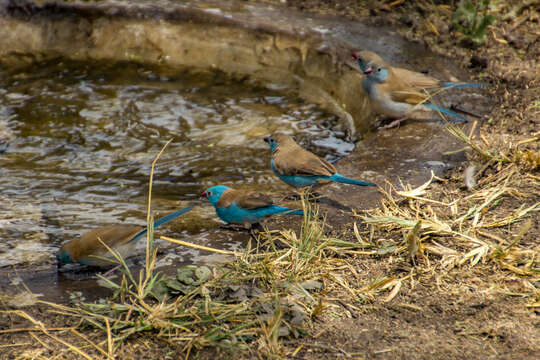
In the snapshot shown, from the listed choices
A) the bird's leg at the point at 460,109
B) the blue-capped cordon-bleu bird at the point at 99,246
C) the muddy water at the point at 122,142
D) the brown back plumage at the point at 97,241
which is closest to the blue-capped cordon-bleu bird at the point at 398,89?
the bird's leg at the point at 460,109

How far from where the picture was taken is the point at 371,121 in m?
5.56

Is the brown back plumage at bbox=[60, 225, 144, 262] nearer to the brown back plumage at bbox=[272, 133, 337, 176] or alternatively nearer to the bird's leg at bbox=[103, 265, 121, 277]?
the bird's leg at bbox=[103, 265, 121, 277]

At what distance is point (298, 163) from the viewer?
13.4ft

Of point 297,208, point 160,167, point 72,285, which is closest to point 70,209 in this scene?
point 160,167

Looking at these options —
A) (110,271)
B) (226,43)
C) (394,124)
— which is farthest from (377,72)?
(110,271)

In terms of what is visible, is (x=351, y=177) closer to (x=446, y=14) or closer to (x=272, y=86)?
(x=272, y=86)

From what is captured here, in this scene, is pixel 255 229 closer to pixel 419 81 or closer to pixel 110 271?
pixel 110 271

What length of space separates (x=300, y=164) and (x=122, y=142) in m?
2.20

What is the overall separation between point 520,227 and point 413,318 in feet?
3.60

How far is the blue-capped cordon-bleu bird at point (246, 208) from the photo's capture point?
3621 mm

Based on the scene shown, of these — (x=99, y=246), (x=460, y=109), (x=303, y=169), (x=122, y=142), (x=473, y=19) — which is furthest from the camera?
(x=473, y=19)

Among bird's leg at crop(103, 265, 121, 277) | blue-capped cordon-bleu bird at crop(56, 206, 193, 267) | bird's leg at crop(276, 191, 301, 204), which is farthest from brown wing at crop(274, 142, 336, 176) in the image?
bird's leg at crop(103, 265, 121, 277)

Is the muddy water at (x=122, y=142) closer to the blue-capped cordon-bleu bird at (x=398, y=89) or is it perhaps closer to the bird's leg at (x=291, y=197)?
the bird's leg at (x=291, y=197)

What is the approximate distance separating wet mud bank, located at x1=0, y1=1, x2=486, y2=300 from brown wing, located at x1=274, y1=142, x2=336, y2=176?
1356mm
